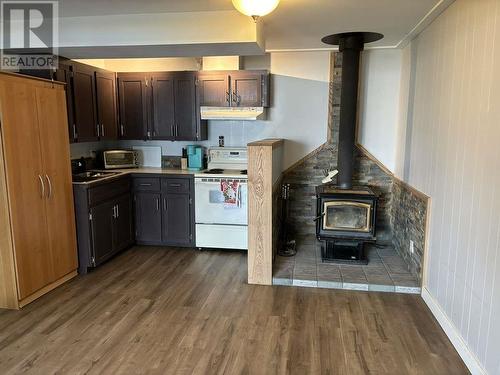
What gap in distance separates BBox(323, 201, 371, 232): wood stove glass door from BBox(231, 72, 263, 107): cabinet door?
5.17 feet

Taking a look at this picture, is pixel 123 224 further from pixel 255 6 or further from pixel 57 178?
pixel 255 6

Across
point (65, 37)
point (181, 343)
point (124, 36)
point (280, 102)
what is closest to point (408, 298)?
point (181, 343)

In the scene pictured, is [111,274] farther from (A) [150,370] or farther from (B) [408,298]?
(B) [408,298]

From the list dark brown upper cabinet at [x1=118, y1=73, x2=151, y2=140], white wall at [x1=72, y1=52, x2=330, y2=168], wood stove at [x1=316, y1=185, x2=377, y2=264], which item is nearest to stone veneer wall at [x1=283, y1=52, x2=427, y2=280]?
white wall at [x1=72, y1=52, x2=330, y2=168]

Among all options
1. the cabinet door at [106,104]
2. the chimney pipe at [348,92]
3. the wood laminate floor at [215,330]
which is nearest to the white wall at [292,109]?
the cabinet door at [106,104]

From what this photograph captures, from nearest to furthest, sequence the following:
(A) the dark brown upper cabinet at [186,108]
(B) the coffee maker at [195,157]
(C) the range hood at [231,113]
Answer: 1. (C) the range hood at [231,113]
2. (A) the dark brown upper cabinet at [186,108]
3. (B) the coffee maker at [195,157]

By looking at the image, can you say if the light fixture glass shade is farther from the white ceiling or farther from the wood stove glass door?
the wood stove glass door

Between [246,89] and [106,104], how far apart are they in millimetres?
1744

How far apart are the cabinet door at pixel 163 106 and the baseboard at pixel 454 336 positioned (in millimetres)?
3432

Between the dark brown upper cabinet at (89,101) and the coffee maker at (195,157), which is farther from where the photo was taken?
the coffee maker at (195,157)

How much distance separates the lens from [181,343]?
8.61ft

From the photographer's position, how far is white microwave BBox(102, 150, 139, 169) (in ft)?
15.7

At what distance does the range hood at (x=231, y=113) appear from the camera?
436 centimetres

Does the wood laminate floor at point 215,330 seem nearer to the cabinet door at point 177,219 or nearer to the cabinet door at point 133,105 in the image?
the cabinet door at point 177,219
